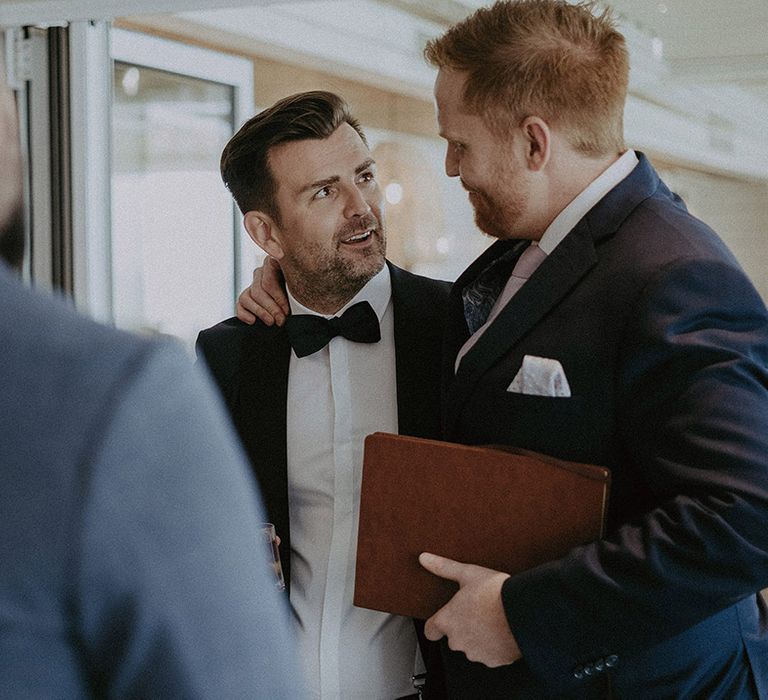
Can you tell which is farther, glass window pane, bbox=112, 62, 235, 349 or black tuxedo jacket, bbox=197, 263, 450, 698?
glass window pane, bbox=112, 62, 235, 349

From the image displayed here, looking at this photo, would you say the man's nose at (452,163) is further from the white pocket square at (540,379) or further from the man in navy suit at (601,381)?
the white pocket square at (540,379)

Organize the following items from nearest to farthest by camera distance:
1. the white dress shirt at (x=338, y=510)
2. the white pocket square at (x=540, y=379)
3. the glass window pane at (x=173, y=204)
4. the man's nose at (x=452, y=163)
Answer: the white pocket square at (x=540, y=379), the man's nose at (x=452, y=163), the white dress shirt at (x=338, y=510), the glass window pane at (x=173, y=204)

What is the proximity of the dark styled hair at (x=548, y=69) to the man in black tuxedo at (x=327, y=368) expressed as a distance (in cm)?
46

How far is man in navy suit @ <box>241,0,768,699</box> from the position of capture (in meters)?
1.07

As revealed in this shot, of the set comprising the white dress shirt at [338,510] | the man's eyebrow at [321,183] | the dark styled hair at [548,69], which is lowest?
the white dress shirt at [338,510]

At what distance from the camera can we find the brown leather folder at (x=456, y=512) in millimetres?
1177

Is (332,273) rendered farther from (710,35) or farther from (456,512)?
(710,35)

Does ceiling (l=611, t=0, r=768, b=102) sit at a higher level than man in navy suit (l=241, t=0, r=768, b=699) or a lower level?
higher

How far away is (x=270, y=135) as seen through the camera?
1.77 metres

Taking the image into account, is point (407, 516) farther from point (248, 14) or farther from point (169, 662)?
point (248, 14)

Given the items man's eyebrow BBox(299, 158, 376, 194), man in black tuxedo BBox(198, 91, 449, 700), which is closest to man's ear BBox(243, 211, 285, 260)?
man in black tuxedo BBox(198, 91, 449, 700)

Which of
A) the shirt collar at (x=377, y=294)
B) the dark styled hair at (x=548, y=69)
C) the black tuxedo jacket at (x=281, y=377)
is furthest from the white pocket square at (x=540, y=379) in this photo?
the shirt collar at (x=377, y=294)

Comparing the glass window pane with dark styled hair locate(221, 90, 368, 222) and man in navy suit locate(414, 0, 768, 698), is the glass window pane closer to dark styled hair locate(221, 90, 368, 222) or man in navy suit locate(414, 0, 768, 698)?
dark styled hair locate(221, 90, 368, 222)

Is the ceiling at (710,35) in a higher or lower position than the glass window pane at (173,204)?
higher
